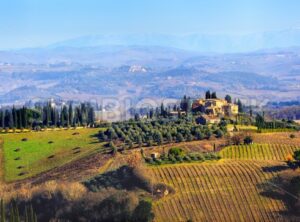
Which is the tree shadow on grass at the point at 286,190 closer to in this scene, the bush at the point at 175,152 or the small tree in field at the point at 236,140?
the bush at the point at 175,152

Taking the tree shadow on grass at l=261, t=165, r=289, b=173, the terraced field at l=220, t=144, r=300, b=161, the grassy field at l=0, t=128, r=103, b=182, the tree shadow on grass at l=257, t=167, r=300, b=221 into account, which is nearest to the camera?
the tree shadow on grass at l=257, t=167, r=300, b=221

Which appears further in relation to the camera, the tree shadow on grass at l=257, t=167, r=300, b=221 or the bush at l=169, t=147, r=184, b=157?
the bush at l=169, t=147, r=184, b=157

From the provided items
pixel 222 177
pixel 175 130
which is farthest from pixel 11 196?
pixel 175 130

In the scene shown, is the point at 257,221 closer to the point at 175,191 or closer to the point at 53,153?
the point at 175,191

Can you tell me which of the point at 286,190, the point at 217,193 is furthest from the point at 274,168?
the point at 217,193

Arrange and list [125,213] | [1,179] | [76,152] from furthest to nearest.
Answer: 1. [76,152]
2. [1,179]
3. [125,213]

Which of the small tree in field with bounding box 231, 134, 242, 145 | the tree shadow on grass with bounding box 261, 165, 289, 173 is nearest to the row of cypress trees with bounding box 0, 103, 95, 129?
the small tree in field with bounding box 231, 134, 242, 145

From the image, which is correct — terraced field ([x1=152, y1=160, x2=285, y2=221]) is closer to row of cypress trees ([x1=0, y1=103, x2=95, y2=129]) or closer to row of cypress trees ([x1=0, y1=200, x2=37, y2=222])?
row of cypress trees ([x1=0, y1=200, x2=37, y2=222])
